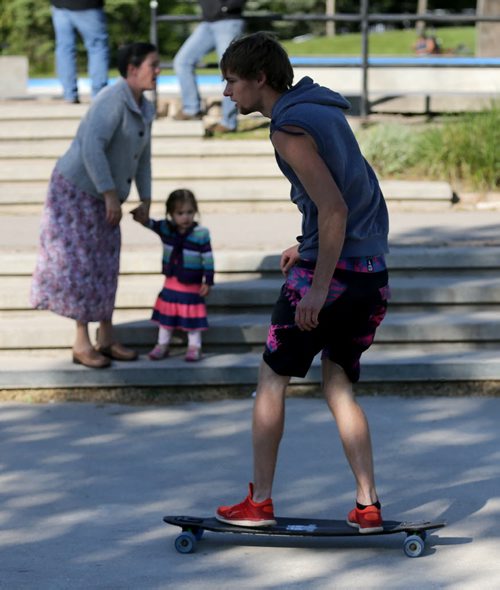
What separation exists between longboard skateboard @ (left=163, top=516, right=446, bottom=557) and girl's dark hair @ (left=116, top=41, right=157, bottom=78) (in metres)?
2.62

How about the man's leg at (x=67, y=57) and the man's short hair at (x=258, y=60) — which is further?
the man's leg at (x=67, y=57)

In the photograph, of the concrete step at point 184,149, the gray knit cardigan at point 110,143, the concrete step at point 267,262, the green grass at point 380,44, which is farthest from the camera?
the green grass at point 380,44

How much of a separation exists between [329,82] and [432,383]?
728 centimetres

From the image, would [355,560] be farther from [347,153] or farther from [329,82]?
[329,82]

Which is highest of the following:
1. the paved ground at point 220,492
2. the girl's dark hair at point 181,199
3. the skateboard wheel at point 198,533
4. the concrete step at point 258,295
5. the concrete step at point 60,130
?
the concrete step at point 60,130

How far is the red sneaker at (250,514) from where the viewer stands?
4562mm

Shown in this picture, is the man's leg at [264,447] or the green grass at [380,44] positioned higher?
the green grass at [380,44]

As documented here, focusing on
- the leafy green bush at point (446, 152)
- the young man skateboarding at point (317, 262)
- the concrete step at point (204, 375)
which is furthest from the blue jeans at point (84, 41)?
the young man skateboarding at point (317, 262)

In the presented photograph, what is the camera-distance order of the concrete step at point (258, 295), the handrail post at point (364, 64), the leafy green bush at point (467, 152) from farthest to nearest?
the handrail post at point (364, 64), the leafy green bush at point (467, 152), the concrete step at point (258, 295)

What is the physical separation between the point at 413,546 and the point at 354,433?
1.45ft

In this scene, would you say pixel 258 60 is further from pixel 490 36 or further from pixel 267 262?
pixel 490 36

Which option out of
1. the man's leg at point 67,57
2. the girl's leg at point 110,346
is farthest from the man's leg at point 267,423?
the man's leg at point 67,57

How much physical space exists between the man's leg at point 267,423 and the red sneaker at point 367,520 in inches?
12.9

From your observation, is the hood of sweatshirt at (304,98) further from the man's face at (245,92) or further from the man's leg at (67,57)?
the man's leg at (67,57)
